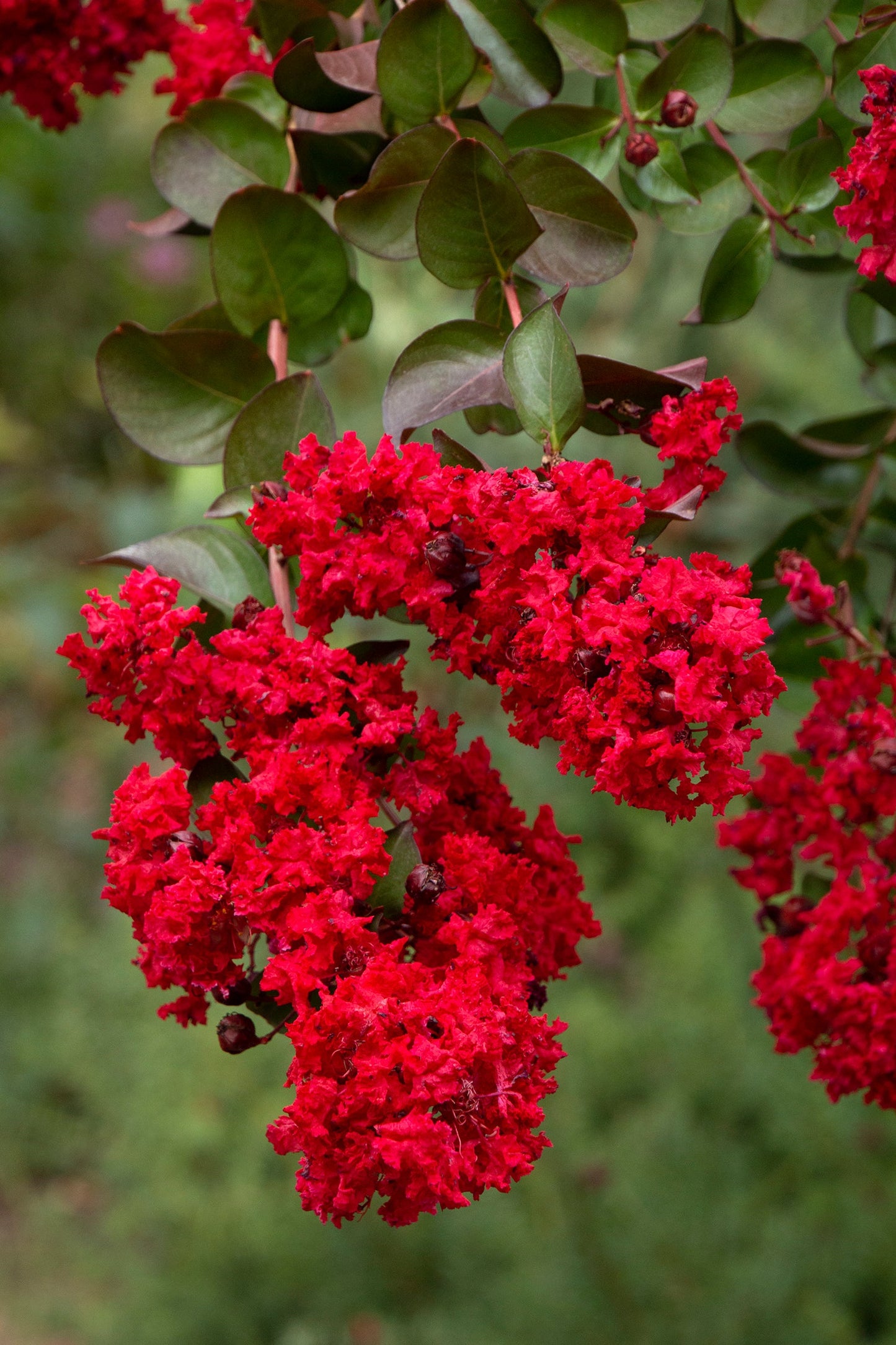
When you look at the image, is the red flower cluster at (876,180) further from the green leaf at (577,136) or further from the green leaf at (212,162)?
the green leaf at (212,162)

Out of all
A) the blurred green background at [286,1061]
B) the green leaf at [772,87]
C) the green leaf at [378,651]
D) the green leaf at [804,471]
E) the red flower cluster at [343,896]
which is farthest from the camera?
the blurred green background at [286,1061]

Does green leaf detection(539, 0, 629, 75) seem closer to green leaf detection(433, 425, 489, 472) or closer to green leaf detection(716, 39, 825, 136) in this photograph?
green leaf detection(716, 39, 825, 136)

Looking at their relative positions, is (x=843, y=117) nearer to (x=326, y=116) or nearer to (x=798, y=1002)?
(x=326, y=116)

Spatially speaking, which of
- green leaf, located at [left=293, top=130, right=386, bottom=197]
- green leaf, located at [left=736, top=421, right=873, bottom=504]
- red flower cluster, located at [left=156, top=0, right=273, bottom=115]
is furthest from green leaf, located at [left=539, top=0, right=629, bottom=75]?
green leaf, located at [left=736, top=421, right=873, bottom=504]

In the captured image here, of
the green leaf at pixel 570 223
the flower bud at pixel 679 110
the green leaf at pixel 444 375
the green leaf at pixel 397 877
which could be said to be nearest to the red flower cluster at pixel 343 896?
the green leaf at pixel 397 877

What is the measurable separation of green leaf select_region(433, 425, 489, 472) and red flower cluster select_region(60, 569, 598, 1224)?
0.32 feet

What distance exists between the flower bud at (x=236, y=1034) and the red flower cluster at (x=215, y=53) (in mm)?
561

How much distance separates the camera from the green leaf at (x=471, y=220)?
0.56 meters

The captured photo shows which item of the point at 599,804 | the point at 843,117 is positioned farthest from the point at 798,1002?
the point at 599,804

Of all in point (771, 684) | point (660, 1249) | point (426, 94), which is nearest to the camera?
point (771, 684)

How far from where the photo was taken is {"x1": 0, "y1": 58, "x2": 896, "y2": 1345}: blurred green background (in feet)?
5.03

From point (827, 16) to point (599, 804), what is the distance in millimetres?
2012

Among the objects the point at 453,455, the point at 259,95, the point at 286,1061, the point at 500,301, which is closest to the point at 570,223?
the point at 500,301

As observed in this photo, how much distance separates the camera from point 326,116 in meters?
0.69
